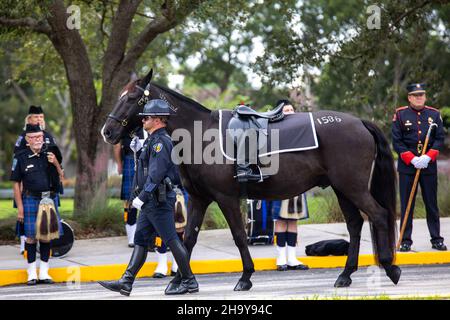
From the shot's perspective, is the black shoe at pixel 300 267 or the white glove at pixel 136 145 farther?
the white glove at pixel 136 145

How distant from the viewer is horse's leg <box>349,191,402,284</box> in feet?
30.4

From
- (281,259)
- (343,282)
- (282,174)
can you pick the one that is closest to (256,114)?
(282,174)

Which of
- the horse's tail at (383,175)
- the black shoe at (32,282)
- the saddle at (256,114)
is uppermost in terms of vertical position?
the saddle at (256,114)

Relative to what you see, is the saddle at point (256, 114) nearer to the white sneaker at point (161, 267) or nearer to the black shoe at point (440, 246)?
the white sneaker at point (161, 267)

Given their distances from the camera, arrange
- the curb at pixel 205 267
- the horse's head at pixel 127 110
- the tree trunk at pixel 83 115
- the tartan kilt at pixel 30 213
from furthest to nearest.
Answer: the tree trunk at pixel 83 115
the curb at pixel 205 267
the tartan kilt at pixel 30 213
the horse's head at pixel 127 110

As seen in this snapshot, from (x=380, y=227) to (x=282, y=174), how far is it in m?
1.22

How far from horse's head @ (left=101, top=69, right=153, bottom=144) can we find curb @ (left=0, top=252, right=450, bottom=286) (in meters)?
2.28

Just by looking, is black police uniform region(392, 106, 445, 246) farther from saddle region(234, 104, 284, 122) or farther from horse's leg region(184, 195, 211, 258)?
horse's leg region(184, 195, 211, 258)

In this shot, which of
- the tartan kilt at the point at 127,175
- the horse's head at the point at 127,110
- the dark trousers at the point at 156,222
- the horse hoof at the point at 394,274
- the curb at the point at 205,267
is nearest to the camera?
the dark trousers at the point at 156,222

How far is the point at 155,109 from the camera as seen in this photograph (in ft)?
28.8

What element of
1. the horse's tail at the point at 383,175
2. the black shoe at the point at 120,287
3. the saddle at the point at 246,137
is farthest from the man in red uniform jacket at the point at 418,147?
the black shoe at the point at 120,287

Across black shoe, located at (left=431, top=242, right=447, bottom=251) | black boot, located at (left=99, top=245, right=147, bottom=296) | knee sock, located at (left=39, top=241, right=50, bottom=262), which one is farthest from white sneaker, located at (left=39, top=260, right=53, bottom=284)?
black shoe, located at (left=431, top=242, right=447, bottom=251)

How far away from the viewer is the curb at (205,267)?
1055 cm

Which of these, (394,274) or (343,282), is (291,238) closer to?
(343,282)
